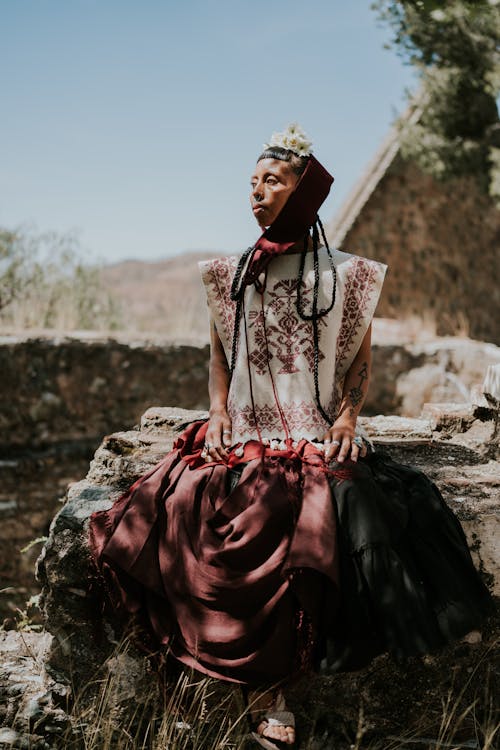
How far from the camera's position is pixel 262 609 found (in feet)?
7.17

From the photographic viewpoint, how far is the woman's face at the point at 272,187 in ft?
8.73

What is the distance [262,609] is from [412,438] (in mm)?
1834

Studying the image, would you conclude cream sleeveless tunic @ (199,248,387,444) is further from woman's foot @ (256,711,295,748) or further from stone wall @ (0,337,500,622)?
stone wall @ (0,337,500,622)

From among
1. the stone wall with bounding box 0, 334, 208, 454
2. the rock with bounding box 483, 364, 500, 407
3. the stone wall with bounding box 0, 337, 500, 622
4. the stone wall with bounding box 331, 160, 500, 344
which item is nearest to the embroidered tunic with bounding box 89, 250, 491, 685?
the rock with bounding box 483, 364, 500, 407

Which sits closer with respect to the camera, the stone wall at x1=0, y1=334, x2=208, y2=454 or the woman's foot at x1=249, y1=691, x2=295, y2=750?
the woman's foot at x1=249, y1=691, x2=295, y2=750

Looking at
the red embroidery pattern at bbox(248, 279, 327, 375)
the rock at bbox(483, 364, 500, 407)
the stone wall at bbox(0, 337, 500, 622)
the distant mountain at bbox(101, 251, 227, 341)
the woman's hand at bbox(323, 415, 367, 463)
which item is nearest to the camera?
the woman's hand at bbox(323, 415, 367, 463)

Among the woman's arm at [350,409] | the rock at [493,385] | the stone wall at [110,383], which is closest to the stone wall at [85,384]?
the stone wall at [110,383]

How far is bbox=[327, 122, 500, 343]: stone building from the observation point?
11922 millimetres

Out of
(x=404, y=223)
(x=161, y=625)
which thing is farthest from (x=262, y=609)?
(x=404, y=223)

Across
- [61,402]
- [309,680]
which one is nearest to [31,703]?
[309,680]

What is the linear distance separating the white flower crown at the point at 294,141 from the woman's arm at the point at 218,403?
0.72 meters

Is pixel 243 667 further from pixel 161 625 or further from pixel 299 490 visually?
pixel 299 490

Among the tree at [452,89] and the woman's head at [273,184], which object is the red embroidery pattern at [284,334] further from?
the tree at [452,89]

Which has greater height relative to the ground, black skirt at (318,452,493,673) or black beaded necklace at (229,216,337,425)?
black beaded necklace at (229,216,337,425)
